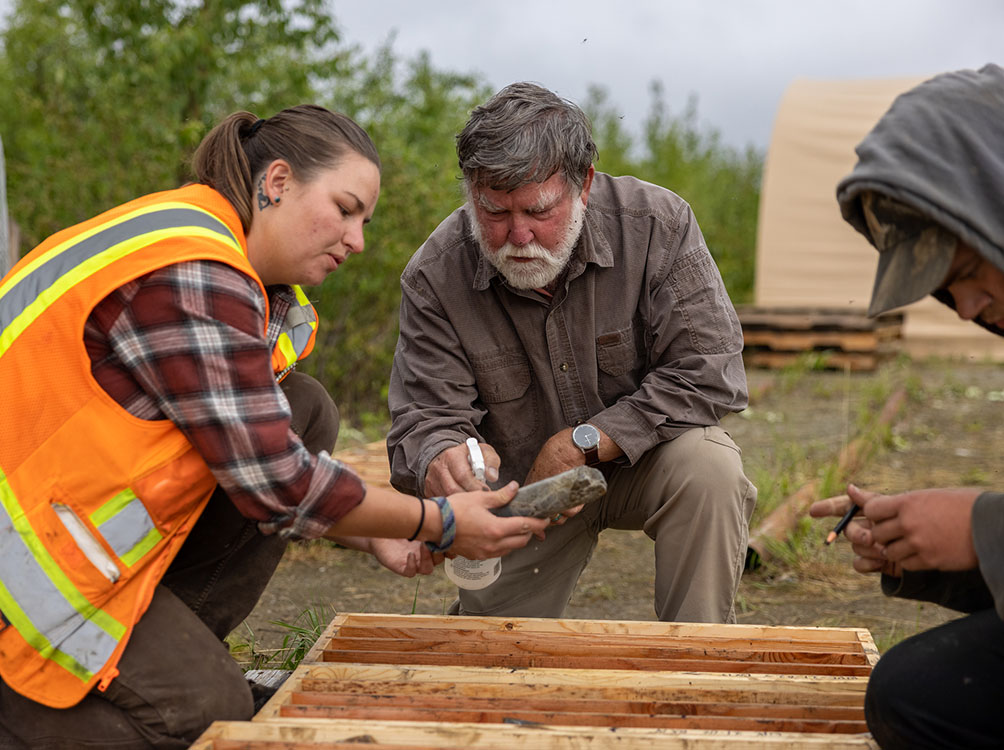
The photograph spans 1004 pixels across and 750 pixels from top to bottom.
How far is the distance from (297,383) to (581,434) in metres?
0.85

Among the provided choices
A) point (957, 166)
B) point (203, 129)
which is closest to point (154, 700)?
point (957, 166)

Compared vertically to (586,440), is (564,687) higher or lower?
lower

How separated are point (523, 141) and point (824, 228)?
8831 millimetres

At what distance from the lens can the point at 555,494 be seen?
8.29 feet

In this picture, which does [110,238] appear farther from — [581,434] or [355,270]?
[355,270]

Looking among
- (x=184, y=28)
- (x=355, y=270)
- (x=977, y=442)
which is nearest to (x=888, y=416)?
(x=977, y=442)

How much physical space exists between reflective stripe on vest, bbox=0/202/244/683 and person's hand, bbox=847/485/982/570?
1451mm

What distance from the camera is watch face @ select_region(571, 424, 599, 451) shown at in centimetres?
303

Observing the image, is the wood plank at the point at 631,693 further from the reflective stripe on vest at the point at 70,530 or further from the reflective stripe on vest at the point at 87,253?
the reflective stripe on vest at the point at 87,253

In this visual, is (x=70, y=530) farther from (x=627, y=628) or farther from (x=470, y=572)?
(x=627, y=628)

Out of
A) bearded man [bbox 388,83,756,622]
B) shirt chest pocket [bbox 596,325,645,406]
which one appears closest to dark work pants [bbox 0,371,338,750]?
bearded man [bbox 388,83,756,622]

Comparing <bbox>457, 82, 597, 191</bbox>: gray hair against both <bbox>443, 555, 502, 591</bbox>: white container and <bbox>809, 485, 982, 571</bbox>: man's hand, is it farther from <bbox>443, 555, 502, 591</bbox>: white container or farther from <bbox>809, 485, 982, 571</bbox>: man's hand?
<bbox>809, 485, 982, 571</bbox>: man's hand

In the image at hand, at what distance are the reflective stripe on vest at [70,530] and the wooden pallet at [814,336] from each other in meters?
8.33

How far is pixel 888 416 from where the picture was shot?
7344 millimetres
